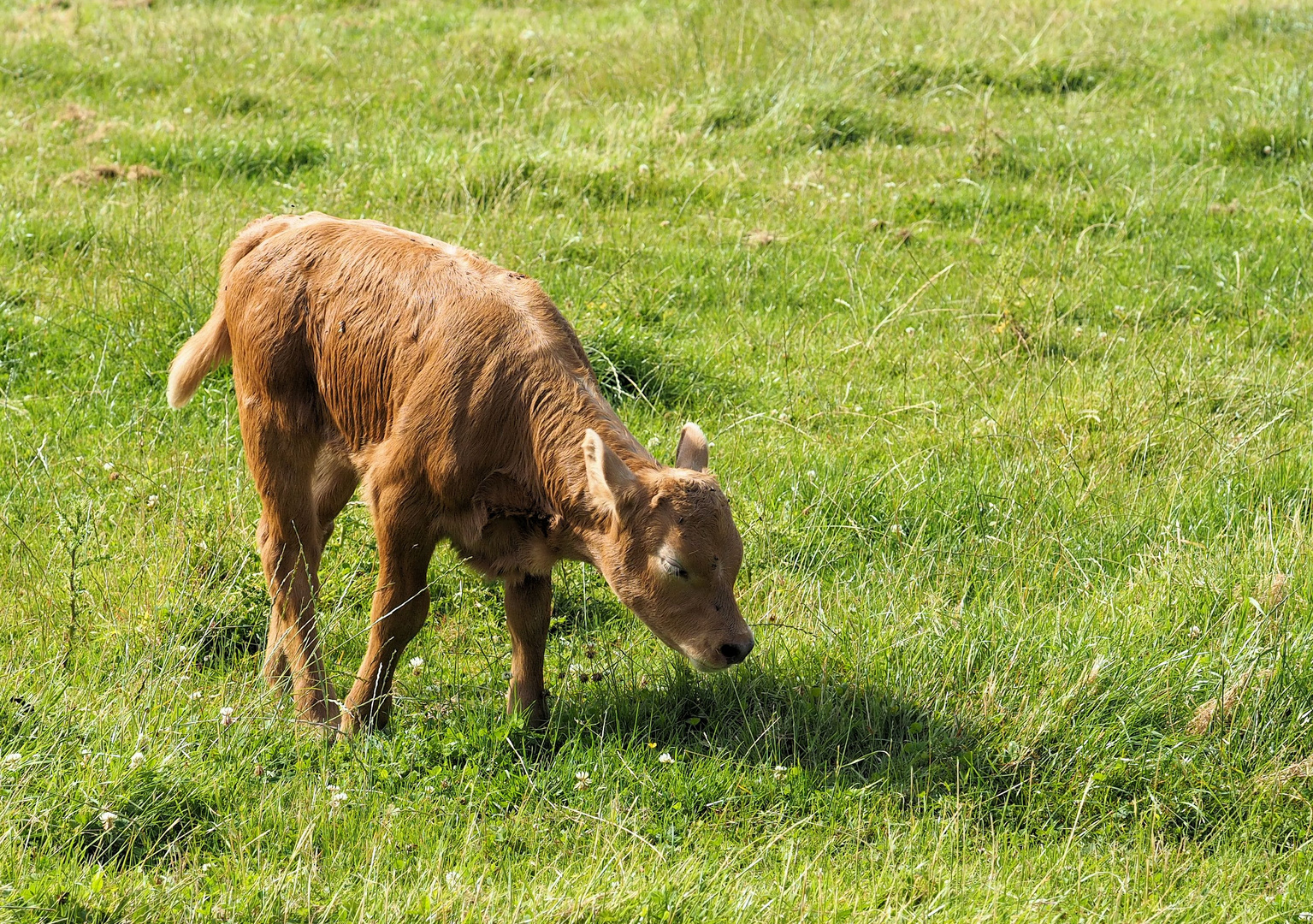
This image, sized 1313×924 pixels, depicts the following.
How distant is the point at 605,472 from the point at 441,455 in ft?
2.10

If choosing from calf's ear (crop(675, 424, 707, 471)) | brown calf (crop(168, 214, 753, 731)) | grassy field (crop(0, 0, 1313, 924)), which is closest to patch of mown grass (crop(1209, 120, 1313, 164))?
grassy field (crop(0, 0, 1313, 924))

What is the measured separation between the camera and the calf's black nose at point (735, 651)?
4285mm

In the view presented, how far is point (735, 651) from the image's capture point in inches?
169

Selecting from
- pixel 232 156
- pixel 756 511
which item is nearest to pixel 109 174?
pixel 232 156

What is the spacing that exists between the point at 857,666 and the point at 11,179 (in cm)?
714

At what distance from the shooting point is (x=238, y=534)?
220 inches

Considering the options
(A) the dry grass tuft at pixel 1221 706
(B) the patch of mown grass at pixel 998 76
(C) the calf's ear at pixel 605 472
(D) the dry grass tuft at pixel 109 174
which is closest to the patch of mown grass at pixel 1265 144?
(B) the patch of mown grass at pixel 998 76

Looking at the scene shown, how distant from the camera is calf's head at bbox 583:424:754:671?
4.26 m

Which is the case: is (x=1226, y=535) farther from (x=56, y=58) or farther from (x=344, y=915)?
(x=56, y=58)

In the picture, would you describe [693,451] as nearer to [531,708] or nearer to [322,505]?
[531,708]

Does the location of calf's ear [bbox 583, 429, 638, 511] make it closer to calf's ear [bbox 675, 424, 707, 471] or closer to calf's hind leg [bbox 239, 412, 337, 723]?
calf's ear [bbox 675, 424, 707, 471]

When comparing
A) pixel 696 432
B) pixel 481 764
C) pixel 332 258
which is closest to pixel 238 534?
pixel 332 258

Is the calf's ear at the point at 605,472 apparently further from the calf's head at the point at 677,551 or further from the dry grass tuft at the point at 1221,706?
the dry grass tuft at the point at 1221,706

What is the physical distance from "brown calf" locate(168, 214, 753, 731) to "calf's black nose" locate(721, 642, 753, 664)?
0.04 ft
